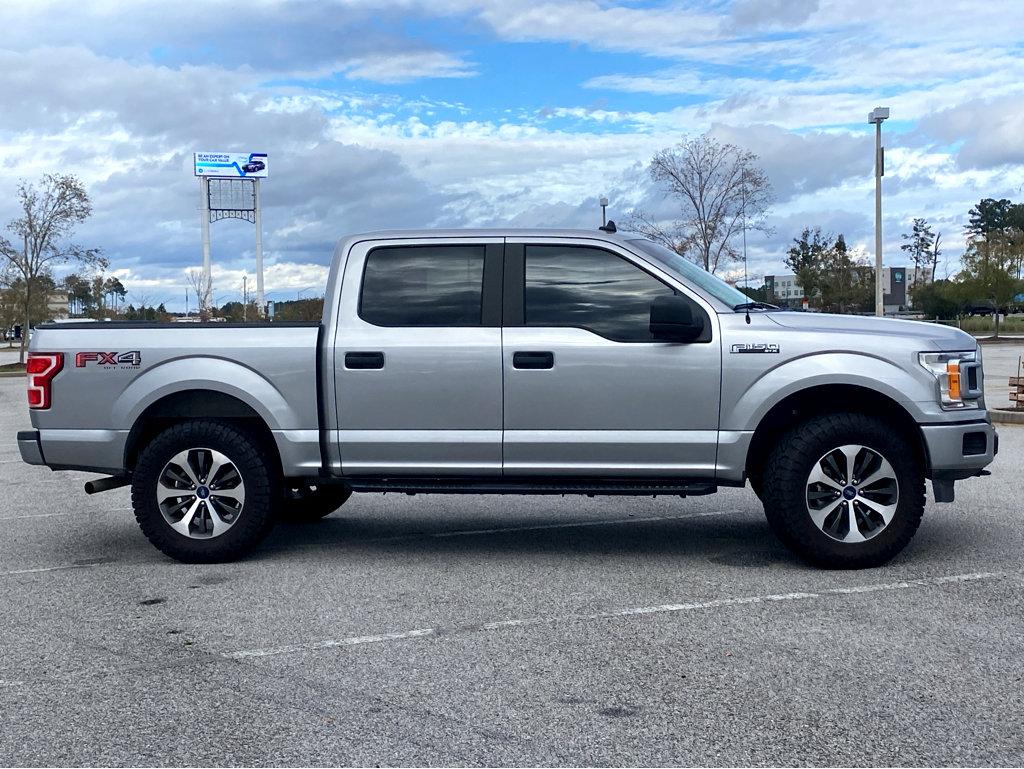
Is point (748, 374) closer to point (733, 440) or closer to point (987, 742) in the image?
point (733, 440)

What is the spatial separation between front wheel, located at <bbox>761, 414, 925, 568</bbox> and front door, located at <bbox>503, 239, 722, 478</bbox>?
492 mm

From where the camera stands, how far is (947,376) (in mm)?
6684

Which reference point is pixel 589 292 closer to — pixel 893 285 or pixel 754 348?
pixel 754 348

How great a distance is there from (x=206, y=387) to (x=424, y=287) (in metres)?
1.47

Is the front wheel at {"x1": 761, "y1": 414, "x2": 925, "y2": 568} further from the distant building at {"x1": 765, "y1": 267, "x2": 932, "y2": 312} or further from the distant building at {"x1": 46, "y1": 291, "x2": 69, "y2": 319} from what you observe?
the distant building at {"x1": 765, "y1": 267, "x2": 932, "y2": 312}

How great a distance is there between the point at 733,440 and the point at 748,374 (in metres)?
0.39

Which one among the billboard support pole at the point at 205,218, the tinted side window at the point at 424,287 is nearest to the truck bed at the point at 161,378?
the tinted side window at the point at 424,287

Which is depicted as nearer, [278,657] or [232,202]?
[278,657]

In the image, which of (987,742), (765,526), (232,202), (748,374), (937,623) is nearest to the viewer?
(987,742)

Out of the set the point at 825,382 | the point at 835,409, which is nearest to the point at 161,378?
the point at 825,382

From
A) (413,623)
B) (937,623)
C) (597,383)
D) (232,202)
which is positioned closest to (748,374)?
(597,383)

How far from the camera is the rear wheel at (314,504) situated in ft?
28.1

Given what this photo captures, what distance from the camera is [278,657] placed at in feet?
16.9

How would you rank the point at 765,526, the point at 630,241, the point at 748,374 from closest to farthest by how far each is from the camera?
the point at 748,374, the point at 630,241, the point at 765,526
